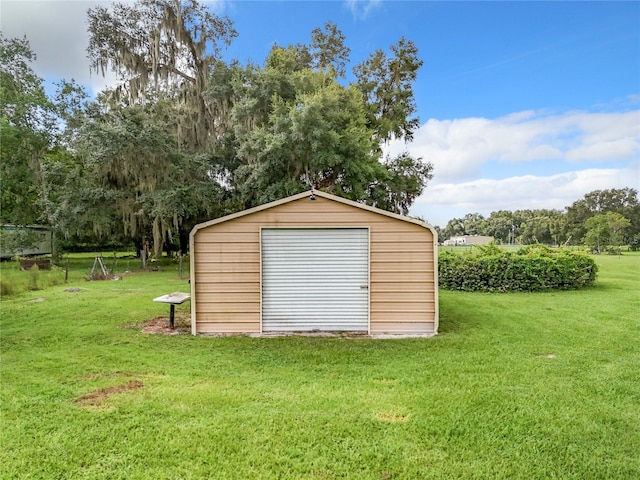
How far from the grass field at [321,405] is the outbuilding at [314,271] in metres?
0.46

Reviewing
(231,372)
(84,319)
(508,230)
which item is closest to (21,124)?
(84,319)

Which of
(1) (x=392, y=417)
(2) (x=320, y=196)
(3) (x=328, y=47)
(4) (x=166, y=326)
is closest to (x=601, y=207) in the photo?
(3) (x=328, y=47)

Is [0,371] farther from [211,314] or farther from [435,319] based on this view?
[435,319]

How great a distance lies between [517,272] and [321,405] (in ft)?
29.1

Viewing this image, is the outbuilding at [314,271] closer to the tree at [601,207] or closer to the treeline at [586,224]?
the treeline at [586,224]

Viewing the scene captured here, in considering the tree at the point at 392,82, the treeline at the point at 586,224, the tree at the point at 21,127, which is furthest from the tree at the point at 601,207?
the tree at the point at 21,127

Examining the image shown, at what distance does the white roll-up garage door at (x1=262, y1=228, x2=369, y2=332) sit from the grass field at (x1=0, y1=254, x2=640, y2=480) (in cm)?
48

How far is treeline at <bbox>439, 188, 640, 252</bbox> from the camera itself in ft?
116

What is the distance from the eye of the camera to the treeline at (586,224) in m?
35.3

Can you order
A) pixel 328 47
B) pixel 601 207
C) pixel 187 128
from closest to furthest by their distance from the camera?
pixel 187 128, pixel 328 47, pixel 601 207

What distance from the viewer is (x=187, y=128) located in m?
16.9

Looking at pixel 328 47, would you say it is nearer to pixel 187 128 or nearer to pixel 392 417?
pixel 187 128

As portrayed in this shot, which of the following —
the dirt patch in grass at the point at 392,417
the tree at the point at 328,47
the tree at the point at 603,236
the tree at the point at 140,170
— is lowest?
the dirt patch in grass at the point at 392,417

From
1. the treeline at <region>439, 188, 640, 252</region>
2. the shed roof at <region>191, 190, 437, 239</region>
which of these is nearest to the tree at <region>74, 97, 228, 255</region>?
the shed roof at <region>191, 190, 437, 239</region>
